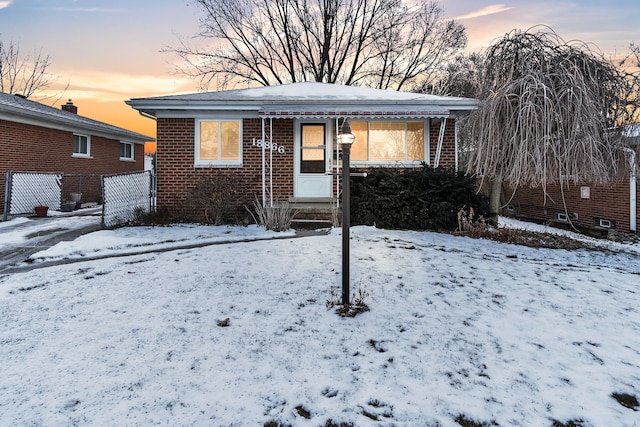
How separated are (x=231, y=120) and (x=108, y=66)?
10140 millimetres

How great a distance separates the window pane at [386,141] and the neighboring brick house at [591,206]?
13.6 ft

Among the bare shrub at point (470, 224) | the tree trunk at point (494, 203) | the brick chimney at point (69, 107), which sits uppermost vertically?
the brick chimney at point (69, 107)

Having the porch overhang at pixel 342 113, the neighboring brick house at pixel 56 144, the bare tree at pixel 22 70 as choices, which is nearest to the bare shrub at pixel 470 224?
the porch overhang at pixel 342 113

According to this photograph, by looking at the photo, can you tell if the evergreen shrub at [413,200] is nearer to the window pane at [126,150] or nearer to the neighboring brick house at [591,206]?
the neighboring brick house at [591,206]

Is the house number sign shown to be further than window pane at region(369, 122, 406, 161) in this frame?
No

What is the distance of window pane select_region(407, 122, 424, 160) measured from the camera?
10.1 m

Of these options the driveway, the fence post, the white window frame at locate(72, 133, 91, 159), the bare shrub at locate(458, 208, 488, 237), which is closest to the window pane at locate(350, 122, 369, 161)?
the bare shrub at locate(458, 208, 488, 237)

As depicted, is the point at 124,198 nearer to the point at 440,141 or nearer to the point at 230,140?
the point at 230,140

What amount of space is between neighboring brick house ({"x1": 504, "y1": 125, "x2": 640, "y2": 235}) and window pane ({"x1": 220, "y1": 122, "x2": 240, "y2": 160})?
851 cm

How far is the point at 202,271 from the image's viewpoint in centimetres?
461

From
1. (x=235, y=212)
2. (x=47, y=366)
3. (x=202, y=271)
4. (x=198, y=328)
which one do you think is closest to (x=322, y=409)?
(x=198, y=328)

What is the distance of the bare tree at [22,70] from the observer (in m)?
24.9

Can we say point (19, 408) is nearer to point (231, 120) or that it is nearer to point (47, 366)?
point (47, 366)

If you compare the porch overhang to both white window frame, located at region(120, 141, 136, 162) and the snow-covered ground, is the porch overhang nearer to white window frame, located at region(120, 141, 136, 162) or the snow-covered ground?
the snow-covered ground
